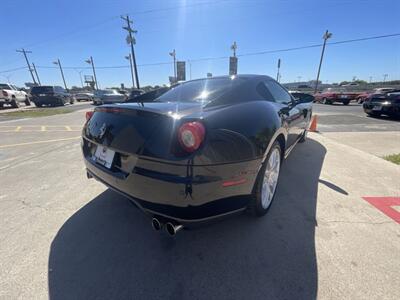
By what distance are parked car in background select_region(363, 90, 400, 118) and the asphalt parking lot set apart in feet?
28.2

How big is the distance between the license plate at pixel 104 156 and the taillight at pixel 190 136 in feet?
2.29

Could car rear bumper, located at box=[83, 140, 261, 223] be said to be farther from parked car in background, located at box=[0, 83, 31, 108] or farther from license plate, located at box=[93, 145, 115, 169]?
parked car in background, located at box=[0, 83, 31, 108]

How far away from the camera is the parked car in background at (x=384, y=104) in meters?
9.27

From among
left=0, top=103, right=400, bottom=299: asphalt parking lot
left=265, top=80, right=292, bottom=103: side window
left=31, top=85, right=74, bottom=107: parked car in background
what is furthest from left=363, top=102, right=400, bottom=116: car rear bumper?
left=31, top=85, right=74, bottom=107: parked car in background

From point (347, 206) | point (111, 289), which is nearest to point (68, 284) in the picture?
point (111, 289)

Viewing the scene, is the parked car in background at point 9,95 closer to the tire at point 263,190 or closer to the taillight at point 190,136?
the taillight at point 190,136

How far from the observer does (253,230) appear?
2.12 metres

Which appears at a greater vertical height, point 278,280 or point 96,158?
point 96,158

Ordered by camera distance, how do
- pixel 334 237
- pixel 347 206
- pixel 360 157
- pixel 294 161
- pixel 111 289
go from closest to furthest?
1. pixel 111 289
2. pixel 334 237
3. pixel 347 206
4. pixel 294 161
5. pixel 360 157

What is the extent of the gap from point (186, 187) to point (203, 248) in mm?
769

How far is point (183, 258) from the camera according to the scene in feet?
5.87

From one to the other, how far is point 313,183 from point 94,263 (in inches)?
115

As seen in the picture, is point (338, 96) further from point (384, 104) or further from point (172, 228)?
point (172, 228)

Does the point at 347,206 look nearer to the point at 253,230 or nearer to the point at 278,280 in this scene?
the point at 253,230
